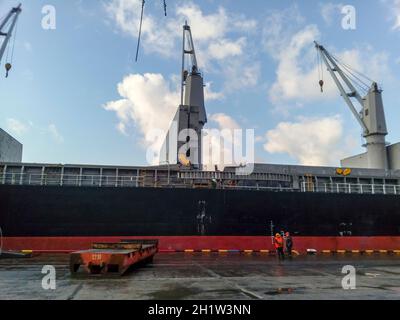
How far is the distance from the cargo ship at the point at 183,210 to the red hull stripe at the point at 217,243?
0.06m

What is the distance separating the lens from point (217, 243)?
20.5 meters

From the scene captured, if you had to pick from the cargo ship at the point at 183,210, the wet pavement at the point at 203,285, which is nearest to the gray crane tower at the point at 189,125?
the cargo ship at the point at 183,210

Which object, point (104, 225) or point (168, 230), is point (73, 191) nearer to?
point (104, 225)

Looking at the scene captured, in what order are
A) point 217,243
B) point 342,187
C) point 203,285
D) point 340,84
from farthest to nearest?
point 340,84 < point 342,187 < point 217,243 < point 203,285

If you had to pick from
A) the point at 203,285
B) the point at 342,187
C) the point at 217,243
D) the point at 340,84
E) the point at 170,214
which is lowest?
the point at 203,285

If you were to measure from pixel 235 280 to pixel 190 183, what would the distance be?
1319 centimetres

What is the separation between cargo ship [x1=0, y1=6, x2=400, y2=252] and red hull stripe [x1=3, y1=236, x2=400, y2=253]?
0.06m

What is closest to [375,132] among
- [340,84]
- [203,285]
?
[340,84]

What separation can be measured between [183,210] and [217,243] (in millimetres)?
2996

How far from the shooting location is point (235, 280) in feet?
32.0

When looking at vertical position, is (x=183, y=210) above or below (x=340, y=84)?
below

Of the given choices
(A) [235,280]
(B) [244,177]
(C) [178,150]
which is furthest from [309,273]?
(C) [178,150]

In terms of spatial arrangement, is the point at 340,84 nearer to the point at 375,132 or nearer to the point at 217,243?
the point at 375,132

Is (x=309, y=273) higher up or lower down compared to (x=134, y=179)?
lower down
